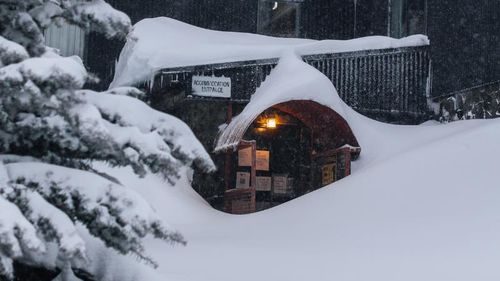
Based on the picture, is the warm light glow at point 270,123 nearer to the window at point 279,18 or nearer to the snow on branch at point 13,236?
the window at point 279,18

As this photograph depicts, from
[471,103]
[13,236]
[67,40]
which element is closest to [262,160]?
[471,103]

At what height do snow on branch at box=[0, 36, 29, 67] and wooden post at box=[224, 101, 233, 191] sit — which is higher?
snow on branch at box=[0, 36, 29, 67]

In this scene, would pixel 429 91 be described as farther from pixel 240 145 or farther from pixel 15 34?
pixel 15 34

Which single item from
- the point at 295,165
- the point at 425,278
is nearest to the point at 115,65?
the point at 295,165

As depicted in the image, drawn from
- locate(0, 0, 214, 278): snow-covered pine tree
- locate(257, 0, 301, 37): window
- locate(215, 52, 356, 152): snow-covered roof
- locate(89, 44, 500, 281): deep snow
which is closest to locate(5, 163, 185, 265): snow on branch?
locate(0, 0, 214, 278): snow-covered pine tree

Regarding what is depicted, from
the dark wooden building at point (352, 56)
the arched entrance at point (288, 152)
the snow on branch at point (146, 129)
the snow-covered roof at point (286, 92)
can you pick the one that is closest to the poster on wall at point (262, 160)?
the arched entrance at point (288, 152)

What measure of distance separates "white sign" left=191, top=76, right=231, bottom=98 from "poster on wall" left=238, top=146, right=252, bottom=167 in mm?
1455

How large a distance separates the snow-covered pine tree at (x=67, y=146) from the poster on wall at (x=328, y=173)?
389 inches

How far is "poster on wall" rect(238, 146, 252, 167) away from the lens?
47.4 ft

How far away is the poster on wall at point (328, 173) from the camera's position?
15.3 meters

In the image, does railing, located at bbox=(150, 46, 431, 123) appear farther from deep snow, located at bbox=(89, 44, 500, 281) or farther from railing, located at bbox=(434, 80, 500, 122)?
deep snow, located at bbox=(89, 44, 500, 281)

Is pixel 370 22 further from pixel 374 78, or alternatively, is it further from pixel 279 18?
pixel 374 78

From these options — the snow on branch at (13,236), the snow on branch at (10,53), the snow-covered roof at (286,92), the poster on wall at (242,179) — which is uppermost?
the snow on branch at (10,53)

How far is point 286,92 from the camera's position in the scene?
15.0 metres
